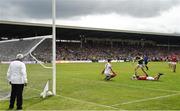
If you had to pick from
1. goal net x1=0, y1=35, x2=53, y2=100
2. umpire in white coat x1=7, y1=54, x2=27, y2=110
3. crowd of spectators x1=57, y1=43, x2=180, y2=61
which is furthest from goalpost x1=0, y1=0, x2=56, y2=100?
crowd of spectators x1=57, y1=43, x2=180, y2=61

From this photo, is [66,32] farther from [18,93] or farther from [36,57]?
[18,93]

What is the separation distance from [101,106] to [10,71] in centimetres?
344

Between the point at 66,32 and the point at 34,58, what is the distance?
6479 centimetres

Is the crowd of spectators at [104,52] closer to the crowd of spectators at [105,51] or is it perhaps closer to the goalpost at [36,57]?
the crowd of spectators at [105,51]

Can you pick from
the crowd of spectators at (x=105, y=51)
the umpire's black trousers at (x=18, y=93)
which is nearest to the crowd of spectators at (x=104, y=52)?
the crowd of spectators at (x=105, y=51)

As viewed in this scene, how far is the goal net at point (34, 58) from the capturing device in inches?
631

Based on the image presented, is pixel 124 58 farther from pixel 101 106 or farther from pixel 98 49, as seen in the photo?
pixel 101 106

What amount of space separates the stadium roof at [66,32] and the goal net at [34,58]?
48.9 m

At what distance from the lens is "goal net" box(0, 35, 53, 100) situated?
1603cm

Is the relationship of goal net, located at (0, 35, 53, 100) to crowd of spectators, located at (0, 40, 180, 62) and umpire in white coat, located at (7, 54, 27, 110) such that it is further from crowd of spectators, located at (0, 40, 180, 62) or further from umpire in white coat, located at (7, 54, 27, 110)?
crowd of spectators, located at (0, 40, 180, 62)

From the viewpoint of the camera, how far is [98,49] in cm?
8994

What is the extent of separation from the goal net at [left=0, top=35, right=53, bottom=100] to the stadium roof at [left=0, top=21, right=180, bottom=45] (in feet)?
161

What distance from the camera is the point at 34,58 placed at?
52.2 ft

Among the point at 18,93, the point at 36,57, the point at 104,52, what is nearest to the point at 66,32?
the point at 104,52
